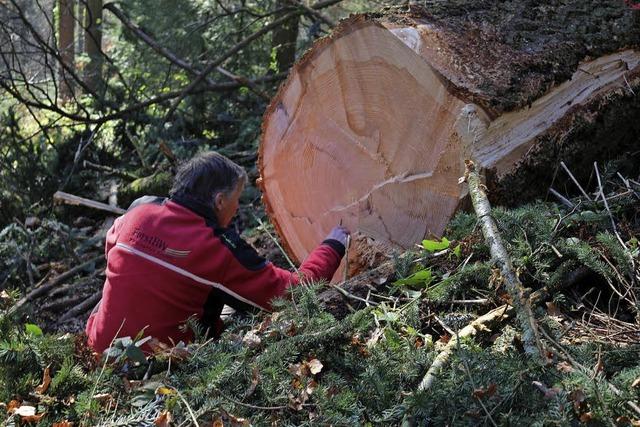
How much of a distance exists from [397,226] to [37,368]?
1731mm

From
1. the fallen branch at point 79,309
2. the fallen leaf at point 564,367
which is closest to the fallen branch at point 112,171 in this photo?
the fallen branch at point 79,309

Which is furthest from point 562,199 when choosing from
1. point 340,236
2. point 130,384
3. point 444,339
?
point 130,384

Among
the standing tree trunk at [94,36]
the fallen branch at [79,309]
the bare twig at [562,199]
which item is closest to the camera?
the bare twig at [562,199]

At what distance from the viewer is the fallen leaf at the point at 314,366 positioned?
83.9 inches

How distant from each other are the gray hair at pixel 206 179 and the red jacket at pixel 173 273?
50 mm

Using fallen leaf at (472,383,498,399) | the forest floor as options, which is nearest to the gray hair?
the forest floor

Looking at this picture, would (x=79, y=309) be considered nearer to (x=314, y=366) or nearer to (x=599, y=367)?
(x=314, y=366)

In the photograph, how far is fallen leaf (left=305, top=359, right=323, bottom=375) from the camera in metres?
2.13

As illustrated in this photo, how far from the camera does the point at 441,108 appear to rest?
2994 mm

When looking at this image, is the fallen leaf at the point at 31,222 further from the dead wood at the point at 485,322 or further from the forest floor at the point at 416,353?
the dead wood at the point at 485,322

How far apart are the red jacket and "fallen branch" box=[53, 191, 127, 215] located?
2.68 meters

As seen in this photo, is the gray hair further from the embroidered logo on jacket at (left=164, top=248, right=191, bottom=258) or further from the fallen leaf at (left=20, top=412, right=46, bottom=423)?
the fallen leaf at (left=20, top=412, right=46, bottom=423)

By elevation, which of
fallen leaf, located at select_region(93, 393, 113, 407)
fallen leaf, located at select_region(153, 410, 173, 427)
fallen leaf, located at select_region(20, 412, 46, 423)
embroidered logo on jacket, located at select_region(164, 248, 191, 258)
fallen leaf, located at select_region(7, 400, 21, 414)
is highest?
fallen leaf, located at select_region(7, 400, 21, 414)

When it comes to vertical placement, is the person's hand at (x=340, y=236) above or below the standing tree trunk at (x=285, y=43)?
below
